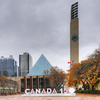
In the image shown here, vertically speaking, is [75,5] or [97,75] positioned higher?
[75,5]

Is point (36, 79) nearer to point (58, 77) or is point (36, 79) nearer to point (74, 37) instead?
point (58, 77)

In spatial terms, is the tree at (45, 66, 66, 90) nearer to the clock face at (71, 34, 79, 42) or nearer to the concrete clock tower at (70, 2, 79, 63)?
the concrete clock tower at (70, 2, 79, 63)

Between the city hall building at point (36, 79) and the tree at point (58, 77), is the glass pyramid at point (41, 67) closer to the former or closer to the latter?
the city hall building at point (36, 79)

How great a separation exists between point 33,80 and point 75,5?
46895mm

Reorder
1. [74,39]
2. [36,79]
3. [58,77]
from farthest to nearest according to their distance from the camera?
[74,39], [36,79], [58,77]

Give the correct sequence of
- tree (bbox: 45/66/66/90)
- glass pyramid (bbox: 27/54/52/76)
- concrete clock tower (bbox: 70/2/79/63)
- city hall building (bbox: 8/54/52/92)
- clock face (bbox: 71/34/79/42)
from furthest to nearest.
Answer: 1. clock face (bbox: 71/34/79/42)
2. concrete clock tower (bbox: 70/2/79/63)
3. glass pyramid (bbox: 27/54/52/76)
4. city hall building (bbox: 8/54/52/92)
5. tree (bbox: 45/66/66/90)

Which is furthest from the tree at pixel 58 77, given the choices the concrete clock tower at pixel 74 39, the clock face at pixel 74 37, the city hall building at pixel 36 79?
the clock face at pixel 74 37

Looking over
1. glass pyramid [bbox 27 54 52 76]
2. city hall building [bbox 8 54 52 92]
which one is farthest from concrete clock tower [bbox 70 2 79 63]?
city hall building [bbox 8 54 52 92]

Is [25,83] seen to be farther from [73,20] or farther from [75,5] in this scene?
[75,5]

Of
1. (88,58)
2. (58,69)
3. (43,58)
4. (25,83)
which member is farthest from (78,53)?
(88,58)

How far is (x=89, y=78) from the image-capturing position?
36.9 meters

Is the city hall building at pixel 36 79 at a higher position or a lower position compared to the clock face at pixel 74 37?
lower

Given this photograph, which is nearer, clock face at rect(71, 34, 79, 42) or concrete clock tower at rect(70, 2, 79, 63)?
concrete clock tower at rect(70, 2, 79, 63)

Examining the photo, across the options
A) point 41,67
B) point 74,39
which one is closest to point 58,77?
point 41,67
